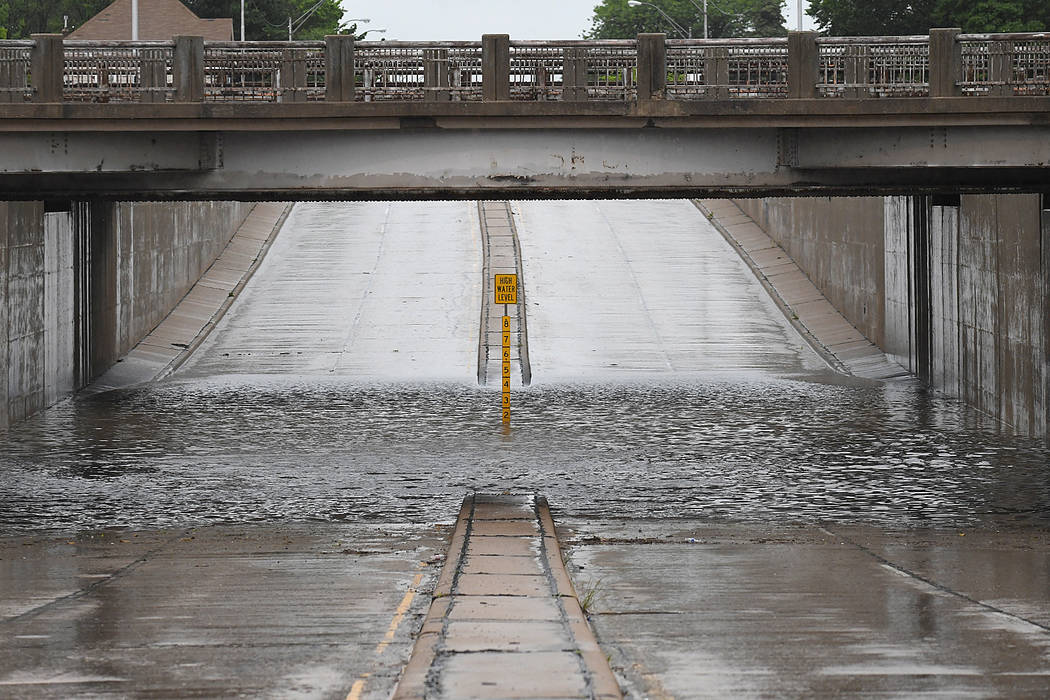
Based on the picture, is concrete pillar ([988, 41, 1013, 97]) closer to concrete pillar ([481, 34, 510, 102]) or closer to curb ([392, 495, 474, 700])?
concrete pillar ([481, 34, 510, 102])

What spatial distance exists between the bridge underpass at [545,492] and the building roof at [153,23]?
42.0 metres

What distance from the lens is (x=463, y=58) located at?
958 inches

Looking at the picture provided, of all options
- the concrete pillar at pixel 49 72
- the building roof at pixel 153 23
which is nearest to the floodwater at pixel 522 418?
the concrete pillar at pixel 49 72

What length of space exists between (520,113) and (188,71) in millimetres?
4879

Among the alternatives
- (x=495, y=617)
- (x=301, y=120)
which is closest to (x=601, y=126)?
(x=301, y=120)

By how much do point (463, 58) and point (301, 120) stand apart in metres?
2.58

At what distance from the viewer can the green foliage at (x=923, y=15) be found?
266 ft

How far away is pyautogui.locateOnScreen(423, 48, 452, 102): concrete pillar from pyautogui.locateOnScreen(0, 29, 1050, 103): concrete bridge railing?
0.05ft

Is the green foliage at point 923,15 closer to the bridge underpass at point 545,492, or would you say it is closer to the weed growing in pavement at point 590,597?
the bridge underpass at point 545,492

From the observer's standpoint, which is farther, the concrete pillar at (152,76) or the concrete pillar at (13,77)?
the concrete pillar at (152,76)

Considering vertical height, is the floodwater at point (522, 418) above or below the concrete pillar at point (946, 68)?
below

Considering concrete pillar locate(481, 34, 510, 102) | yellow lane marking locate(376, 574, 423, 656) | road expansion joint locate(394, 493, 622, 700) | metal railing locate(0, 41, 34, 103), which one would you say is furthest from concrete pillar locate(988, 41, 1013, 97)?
metal railing locate(0, 41, 34, 103)

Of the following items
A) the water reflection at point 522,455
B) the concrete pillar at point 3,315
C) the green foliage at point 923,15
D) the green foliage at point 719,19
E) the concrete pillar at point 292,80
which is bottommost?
the water reflection at point 522,455

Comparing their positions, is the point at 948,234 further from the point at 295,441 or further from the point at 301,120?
the point at 301,120
